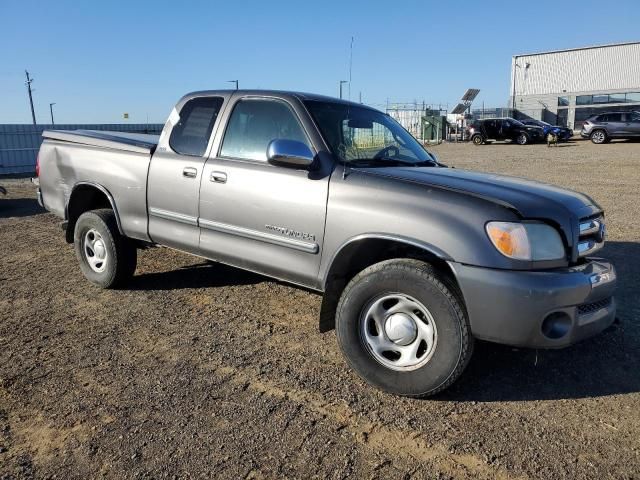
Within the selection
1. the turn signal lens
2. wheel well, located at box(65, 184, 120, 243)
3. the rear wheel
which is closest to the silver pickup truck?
the turn signal lens

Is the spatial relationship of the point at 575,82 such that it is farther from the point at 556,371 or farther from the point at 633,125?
the point at 556,371

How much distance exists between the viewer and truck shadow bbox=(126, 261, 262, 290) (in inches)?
212

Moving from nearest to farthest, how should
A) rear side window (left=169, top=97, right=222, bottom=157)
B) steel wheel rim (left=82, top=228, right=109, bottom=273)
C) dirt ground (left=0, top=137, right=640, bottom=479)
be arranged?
dirt ground (left=0, top=137, right=640, bottom=479), rear side window (left=169, top=97, right=222, bottom=157), steel wheel rim (left=82, top=228, right=109, bottom=273)

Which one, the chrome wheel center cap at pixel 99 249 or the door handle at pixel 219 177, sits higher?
the door handle at pixel 219 177

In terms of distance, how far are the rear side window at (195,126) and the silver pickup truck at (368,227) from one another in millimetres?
13

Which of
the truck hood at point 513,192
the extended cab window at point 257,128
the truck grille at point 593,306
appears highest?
the extended cab window at point 257,128

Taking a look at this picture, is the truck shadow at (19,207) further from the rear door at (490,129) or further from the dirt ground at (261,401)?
the rear door at (490,129)

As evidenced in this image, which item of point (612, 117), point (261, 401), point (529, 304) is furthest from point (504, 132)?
point (261, 401)

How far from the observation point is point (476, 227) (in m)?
2.96

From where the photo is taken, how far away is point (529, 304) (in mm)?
2854

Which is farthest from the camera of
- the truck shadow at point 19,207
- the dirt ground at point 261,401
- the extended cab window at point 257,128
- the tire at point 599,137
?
the tire at point 599,137

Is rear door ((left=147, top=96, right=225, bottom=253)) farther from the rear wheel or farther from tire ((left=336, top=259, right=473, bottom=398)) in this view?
the rear wheel

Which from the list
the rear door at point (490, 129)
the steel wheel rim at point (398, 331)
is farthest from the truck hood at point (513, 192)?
the rear door at point (490, 129)

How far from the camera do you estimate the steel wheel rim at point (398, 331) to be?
3.18 metres
